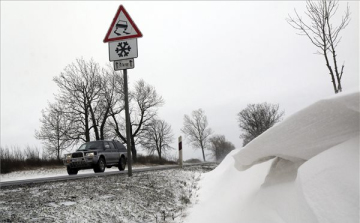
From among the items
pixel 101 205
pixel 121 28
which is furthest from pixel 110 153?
pixel 101 205

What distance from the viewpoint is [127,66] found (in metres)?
6.88

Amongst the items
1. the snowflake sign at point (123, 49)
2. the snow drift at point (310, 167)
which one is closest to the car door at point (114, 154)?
the snowflake sign at point (123, 49)

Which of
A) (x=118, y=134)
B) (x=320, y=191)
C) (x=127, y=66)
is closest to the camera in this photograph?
(x=320, y=191)

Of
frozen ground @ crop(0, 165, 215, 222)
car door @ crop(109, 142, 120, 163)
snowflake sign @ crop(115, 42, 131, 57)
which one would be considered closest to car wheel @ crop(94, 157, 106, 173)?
car door @ crop(109, 142, 120, 163)

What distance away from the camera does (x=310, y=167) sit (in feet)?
6.90

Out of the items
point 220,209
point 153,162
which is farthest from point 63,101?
point 220,209

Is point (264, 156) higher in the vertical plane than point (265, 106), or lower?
lower

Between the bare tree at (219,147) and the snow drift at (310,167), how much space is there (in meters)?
76.1

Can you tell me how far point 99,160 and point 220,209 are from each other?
9.90 meters

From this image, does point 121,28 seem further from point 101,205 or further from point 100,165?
point 100,165

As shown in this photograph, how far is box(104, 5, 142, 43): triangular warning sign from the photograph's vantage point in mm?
6812

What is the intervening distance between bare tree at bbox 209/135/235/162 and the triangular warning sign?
72645mm

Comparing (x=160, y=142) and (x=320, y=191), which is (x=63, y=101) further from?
(x=320, y=191)

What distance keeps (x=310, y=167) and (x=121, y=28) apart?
5791 millimetres
